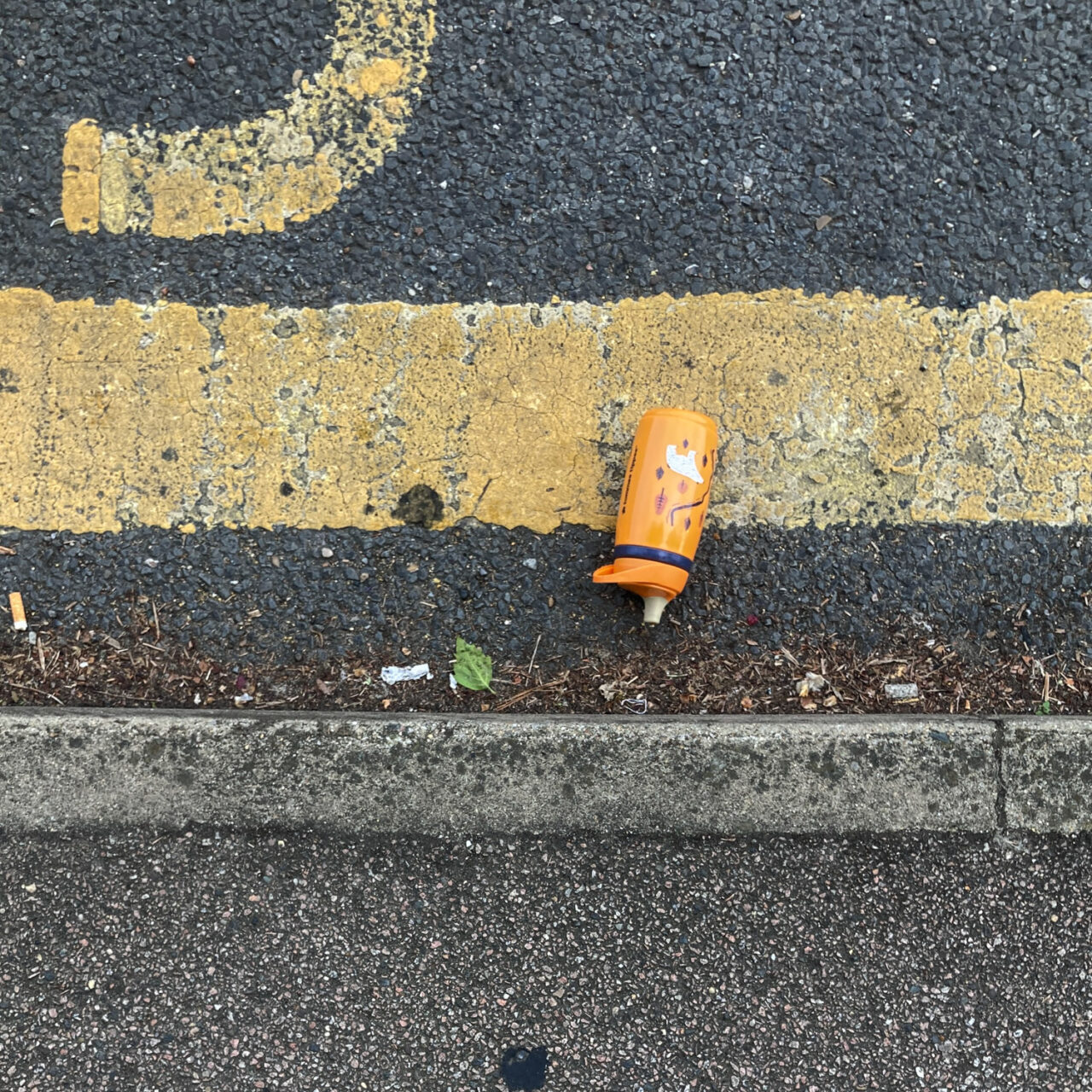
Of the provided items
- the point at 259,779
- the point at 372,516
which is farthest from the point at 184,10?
the point at 259,779

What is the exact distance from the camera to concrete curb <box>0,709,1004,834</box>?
1991 mm

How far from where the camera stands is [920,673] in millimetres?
2199

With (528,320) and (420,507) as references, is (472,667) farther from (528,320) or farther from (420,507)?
(528,320)

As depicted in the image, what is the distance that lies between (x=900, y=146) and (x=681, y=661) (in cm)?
165

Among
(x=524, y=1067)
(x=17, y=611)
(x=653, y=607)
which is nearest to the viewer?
(x=524, y=1067)

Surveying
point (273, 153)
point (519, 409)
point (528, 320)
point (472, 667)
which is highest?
point (273, 153)

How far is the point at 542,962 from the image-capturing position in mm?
2008

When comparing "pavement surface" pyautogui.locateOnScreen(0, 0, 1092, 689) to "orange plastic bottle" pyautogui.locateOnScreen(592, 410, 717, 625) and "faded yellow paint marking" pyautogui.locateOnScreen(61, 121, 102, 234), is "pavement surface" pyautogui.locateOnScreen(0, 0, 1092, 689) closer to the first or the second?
"faded yellow paint marking" pyautogui.locateOnScreen(61, 121, 102, 234)

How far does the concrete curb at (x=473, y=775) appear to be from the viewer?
199cm

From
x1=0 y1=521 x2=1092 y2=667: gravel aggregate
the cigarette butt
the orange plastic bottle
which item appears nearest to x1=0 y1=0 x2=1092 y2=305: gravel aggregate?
the orange plastic bottle

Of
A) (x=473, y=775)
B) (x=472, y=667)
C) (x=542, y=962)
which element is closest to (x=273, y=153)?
(x=472, y=667)

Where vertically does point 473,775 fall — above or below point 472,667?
below

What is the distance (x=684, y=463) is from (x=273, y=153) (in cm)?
151

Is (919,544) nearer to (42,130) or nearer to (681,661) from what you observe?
(681,661)
